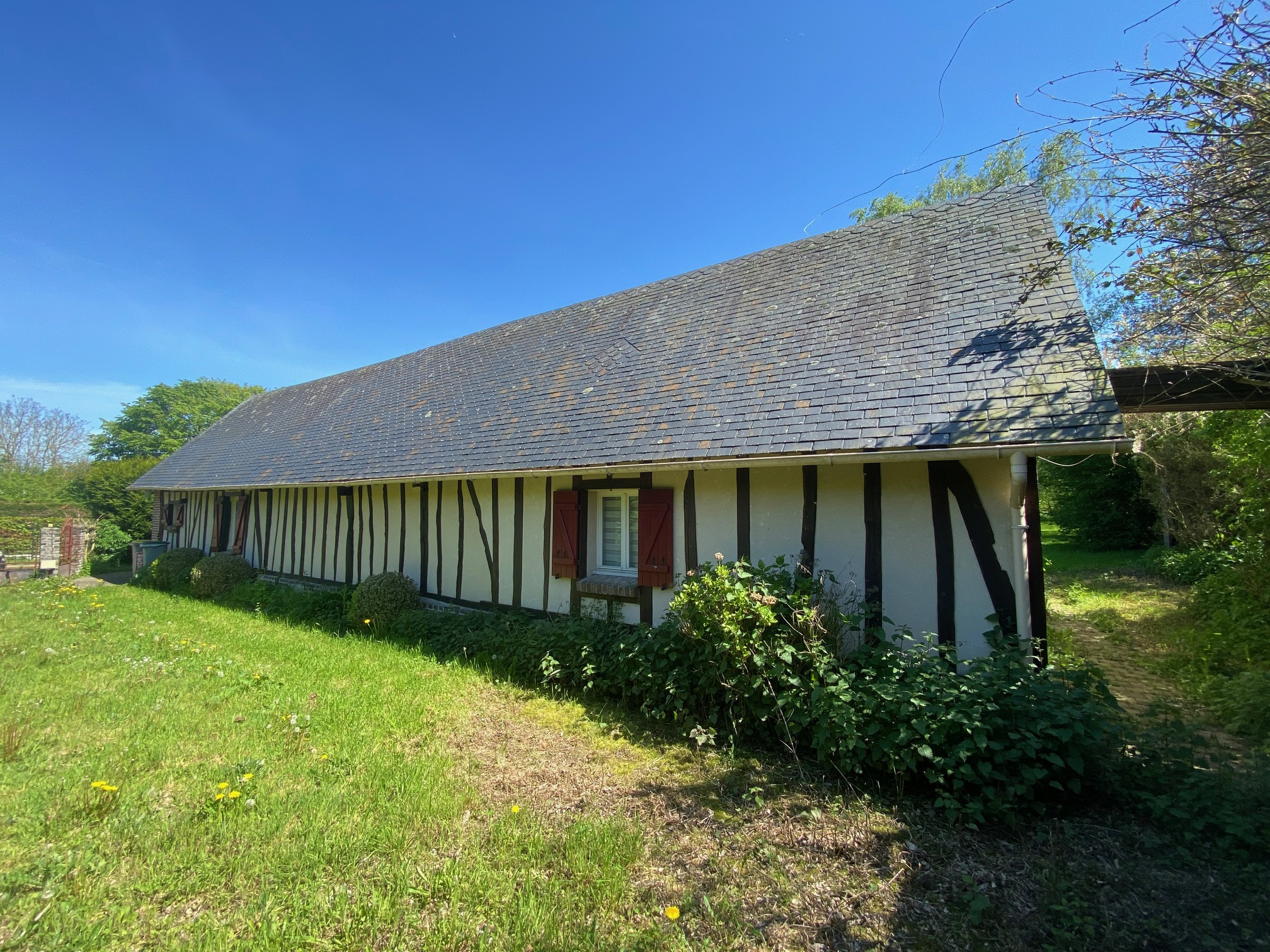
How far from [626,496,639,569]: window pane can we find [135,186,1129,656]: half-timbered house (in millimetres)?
40

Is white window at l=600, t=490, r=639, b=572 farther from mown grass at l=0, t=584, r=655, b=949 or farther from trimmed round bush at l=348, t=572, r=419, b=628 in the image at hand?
trimmed round bush at l=348, t=572, r=419, b=628

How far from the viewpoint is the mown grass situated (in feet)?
8.00

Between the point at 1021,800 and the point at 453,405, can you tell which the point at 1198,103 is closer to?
the point at 1021,800

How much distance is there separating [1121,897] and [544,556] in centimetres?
589

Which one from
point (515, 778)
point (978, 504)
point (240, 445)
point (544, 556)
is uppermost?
point (240, 445)

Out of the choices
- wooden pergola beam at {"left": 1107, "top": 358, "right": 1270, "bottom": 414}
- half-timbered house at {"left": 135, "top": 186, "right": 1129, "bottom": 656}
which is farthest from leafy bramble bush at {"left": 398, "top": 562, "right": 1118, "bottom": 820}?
wooden pergola beam at {"left": 1107, "top": 358, "right": 1270, "bottom": 414}

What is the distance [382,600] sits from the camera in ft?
26.8

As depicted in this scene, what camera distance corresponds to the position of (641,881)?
2797 mm

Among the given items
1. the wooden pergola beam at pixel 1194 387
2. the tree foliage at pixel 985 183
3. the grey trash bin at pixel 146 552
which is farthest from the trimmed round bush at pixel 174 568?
the tree foliage at pixel 985 183

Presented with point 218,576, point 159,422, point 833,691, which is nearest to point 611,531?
point 833,691

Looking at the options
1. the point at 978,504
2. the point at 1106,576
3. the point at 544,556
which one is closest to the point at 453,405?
the point at 544,556

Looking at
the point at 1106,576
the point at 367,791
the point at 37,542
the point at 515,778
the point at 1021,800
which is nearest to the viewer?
the point at 1021,800

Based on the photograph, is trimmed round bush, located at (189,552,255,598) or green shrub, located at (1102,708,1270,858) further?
trimmed round bush, located at (189,552,255,598)

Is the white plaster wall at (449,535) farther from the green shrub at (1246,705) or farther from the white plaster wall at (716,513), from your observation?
the green shrub at (1246,705)
